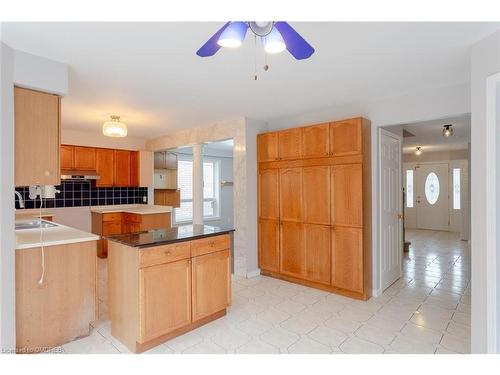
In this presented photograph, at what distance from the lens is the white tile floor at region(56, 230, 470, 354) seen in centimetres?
234

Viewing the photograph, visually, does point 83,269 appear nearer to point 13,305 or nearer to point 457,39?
point 13,305

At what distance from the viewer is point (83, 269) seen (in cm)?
259

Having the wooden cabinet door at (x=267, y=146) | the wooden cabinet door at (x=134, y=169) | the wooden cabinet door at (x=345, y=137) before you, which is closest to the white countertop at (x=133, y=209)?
the wooden cabinet door at (x=134, y=169)

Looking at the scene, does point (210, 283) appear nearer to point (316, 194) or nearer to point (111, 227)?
point (316, 194)

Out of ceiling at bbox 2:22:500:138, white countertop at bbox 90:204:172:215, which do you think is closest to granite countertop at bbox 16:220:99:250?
ceiling at bbox 2:22:500:138

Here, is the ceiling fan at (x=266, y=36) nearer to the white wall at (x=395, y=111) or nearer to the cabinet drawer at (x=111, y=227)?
the white wall at (x=395, y=111)

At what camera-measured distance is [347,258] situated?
3391mm

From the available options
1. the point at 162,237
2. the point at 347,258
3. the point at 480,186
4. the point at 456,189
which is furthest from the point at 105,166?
the point at 456,189

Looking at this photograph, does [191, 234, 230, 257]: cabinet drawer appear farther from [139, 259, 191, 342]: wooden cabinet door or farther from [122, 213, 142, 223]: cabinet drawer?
[122, 213, 142, 223]: cabinet drawer

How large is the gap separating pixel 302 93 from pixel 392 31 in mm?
1364

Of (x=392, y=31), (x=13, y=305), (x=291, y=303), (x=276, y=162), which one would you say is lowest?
(x=291, y=303)

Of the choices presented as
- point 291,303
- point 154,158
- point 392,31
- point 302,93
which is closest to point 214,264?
point 291,303

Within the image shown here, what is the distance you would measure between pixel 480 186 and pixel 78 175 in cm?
552

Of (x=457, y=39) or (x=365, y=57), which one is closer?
(x=457, y=39)
